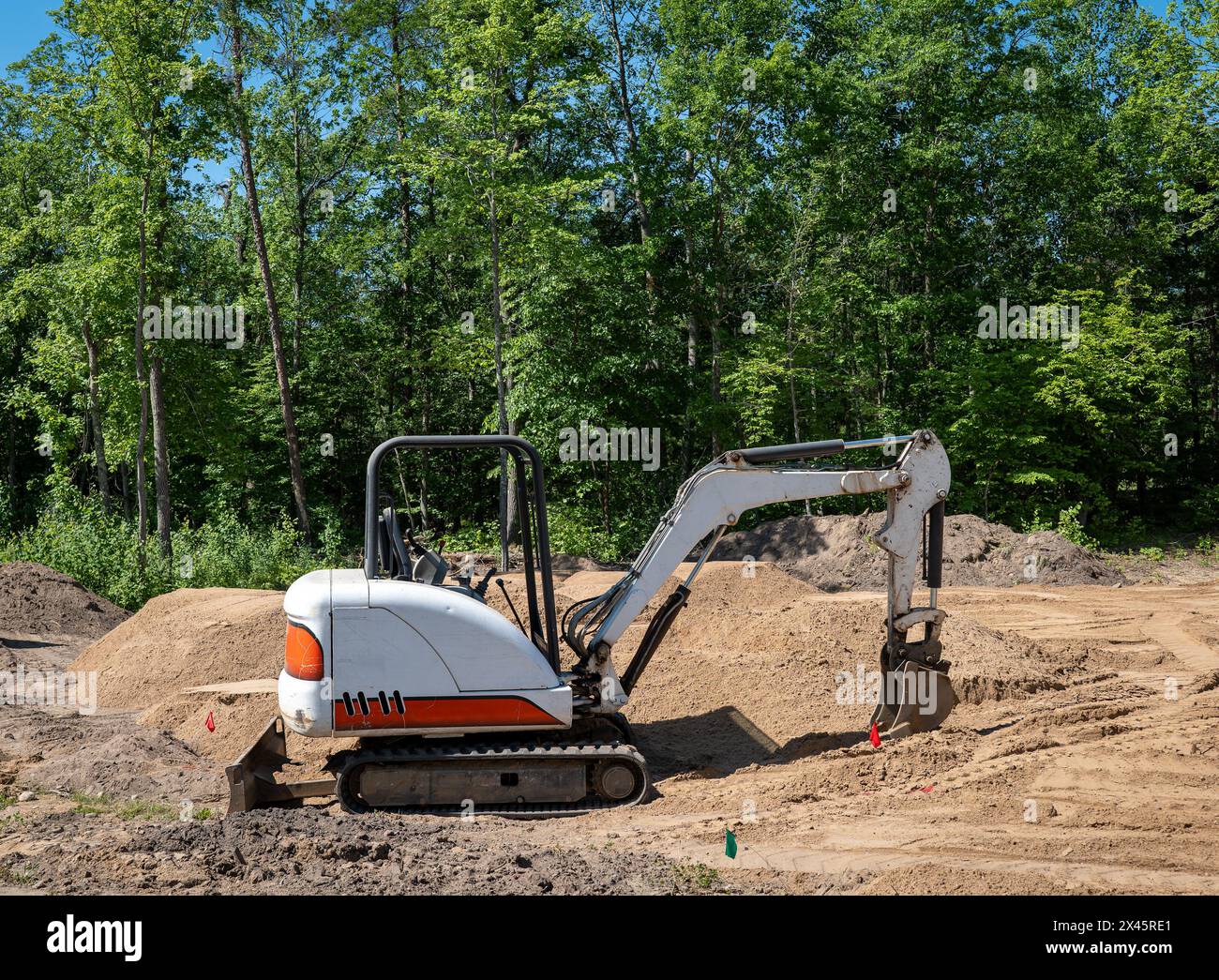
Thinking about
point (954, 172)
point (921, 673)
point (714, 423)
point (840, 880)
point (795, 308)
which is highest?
point (954, 172)

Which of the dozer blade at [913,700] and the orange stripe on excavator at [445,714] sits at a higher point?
the orange stripe on excavator at [445,714]

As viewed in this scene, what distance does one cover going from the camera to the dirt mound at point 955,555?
18.5 m

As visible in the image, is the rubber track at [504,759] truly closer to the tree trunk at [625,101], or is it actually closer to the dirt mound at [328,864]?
the dirt mound at [328,864]

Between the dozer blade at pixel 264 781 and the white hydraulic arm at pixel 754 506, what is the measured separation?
2.17 metres

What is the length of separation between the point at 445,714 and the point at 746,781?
2396 millimetres

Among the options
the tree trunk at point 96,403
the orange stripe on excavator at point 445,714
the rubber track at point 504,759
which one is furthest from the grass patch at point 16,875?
the tree trunk at point 96,403

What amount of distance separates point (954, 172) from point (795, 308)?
5.96 metres

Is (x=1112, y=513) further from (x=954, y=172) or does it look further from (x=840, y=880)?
(x=840, y=880)

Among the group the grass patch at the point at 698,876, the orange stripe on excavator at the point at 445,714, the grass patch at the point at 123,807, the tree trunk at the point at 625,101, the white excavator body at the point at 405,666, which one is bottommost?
the grass patch at the point at 123,807

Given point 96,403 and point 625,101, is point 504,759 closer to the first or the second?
point 96,403

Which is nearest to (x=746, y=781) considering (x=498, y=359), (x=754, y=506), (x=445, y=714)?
(x=754, y=506)

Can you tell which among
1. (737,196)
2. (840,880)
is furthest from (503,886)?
(737,196)

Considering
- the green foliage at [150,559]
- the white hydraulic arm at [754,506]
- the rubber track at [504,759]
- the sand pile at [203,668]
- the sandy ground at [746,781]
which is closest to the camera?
the sandy ground at [746,781]
